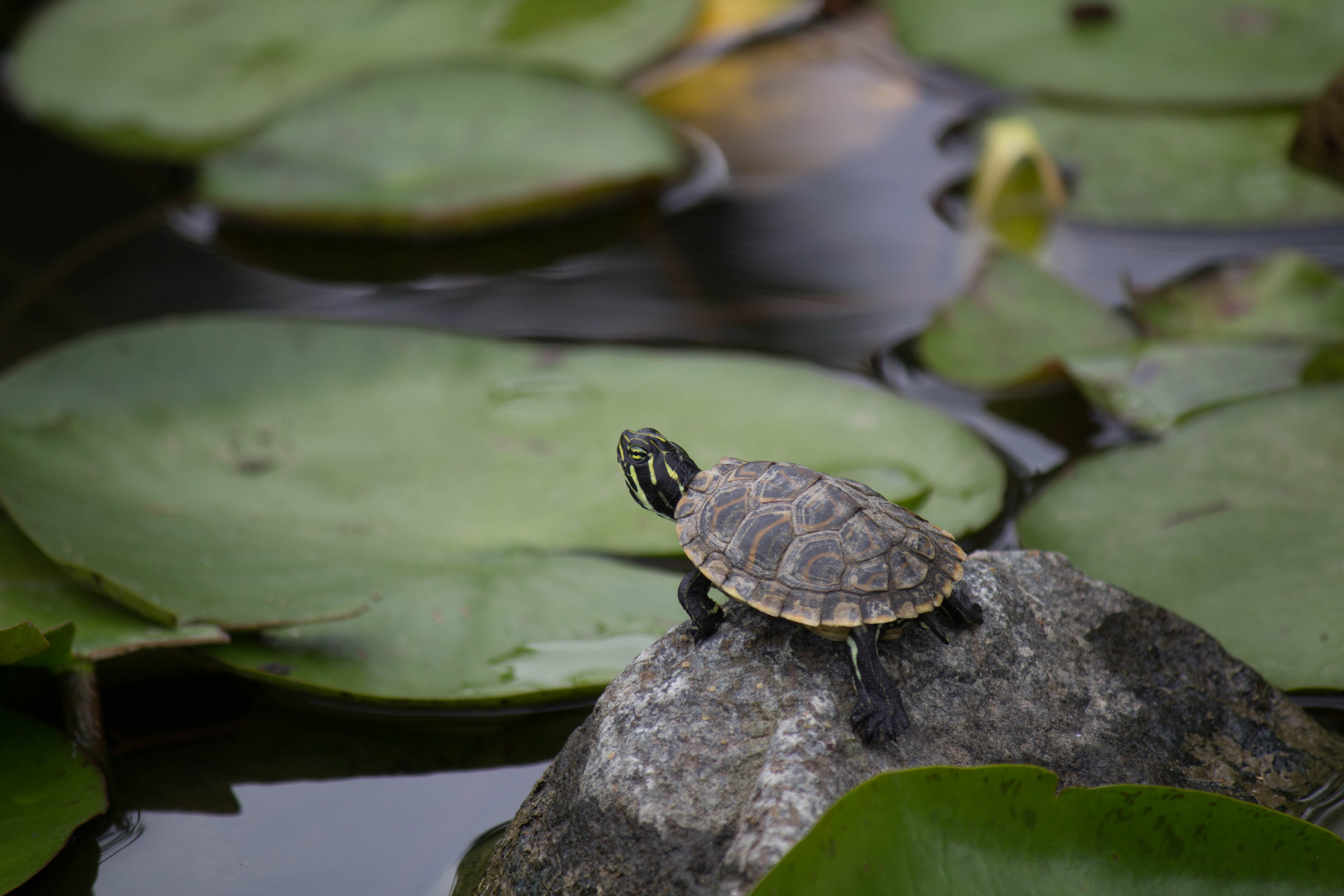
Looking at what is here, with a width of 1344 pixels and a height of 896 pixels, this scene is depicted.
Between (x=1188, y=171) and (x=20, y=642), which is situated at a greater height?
(x=20, y=642)

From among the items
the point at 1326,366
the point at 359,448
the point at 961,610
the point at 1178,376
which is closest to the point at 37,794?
the point at 359,448

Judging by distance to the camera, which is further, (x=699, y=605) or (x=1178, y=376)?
(x=1178, y=376)

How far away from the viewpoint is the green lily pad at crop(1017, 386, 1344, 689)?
8.26 ft

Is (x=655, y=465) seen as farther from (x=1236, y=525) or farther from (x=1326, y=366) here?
(x=1326, y=366)

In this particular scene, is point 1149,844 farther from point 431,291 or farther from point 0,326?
point 0,326

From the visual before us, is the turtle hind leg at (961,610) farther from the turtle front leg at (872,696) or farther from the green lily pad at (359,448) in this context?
the green lily pad at (359,448)

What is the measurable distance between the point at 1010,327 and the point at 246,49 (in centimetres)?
384

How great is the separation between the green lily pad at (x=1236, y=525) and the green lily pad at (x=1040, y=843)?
781 millimetres

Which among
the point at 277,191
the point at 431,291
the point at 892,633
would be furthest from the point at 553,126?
the point at 892,633

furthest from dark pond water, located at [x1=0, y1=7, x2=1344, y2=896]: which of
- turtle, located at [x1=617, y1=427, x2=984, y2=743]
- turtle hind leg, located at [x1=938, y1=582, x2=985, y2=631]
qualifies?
turtle hind leg, located at [x1=938, y1=582, x2=985, y2=631]

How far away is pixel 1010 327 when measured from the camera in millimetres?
3625

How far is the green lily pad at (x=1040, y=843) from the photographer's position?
1.56 metres

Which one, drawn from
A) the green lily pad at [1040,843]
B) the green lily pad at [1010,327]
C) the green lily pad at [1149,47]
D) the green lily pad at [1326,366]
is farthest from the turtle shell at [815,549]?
the green lily pad at [1149,47]

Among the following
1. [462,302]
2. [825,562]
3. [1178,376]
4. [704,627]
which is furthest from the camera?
[462,302]
